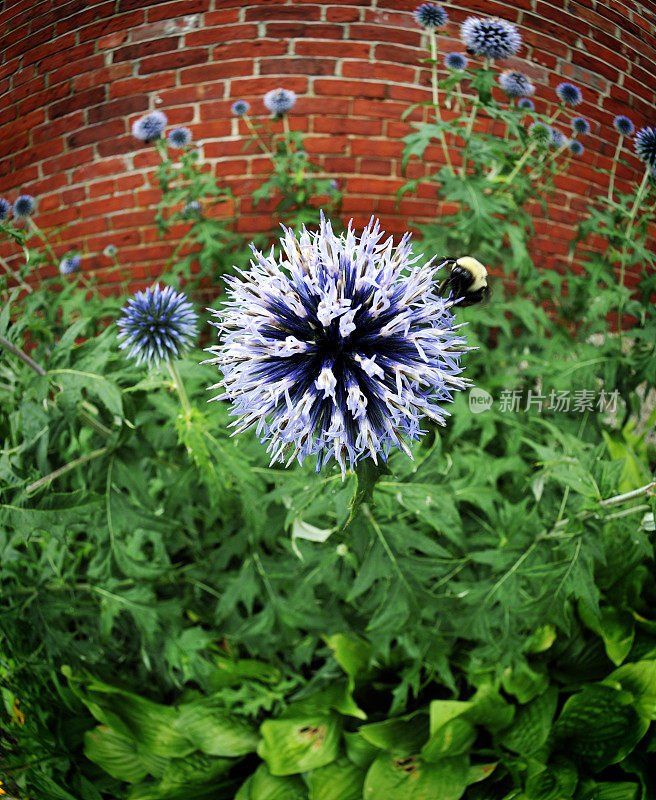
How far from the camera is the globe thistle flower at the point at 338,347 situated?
2.82 ft

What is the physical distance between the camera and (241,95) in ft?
5.47

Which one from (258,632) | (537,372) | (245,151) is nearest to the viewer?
(258,632)

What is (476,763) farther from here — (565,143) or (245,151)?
(245,151)

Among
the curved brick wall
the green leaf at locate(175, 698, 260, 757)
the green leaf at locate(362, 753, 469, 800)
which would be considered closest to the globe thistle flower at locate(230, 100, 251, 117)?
the curved brick wall

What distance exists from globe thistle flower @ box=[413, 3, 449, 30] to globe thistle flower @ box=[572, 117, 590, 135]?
438 mm

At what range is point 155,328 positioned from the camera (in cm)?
125

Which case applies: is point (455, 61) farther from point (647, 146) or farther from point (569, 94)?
point (647, 146)

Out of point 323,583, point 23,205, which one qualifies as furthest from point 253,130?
point 323,583

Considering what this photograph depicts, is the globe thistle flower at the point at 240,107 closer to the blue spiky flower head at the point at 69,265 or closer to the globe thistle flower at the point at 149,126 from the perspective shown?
the globe thistle flower at the point at 149,126

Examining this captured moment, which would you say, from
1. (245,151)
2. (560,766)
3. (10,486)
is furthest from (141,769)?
(245,151)

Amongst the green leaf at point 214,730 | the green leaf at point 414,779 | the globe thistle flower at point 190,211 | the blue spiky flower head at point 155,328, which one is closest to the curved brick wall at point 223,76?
the globe thistle flower at point 190,211

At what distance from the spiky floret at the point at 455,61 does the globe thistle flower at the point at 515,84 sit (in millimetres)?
114

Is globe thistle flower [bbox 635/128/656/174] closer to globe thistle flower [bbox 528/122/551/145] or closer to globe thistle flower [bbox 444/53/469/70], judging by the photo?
globe thistle flower [bbox 528/122/551/145]

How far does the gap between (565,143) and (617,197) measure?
23 cm
